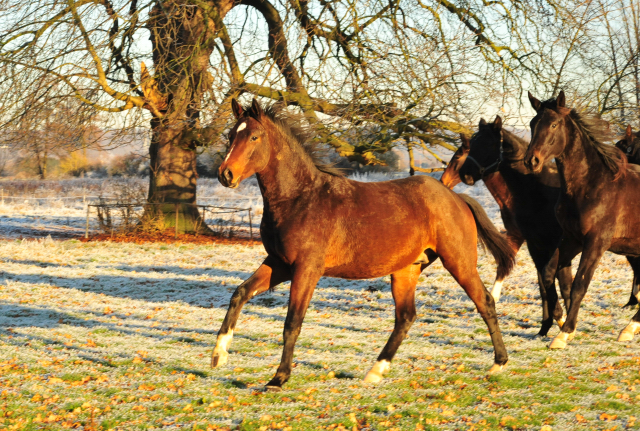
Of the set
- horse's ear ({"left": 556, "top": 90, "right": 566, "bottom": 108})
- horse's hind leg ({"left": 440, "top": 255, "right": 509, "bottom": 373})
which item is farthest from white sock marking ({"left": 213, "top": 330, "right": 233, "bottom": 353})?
horse's ear ({"left": 556, "top": 90, "right": 566, "bottom": 108})

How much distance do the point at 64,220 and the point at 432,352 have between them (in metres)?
24.3

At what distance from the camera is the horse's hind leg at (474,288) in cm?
571

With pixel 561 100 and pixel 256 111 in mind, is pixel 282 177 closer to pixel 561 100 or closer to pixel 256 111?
pixel 256 111

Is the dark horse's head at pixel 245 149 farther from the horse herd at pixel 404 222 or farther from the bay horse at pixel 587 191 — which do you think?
the bay horse at pixel 587 191

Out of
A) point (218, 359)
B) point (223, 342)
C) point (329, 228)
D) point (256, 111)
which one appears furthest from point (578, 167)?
point (218, 359)

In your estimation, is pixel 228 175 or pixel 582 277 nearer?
pixel 228 175

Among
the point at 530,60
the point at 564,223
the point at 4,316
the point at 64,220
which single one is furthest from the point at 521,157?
the point at 64,220

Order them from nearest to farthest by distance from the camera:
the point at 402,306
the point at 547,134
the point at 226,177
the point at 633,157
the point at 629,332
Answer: the point at 226,177 → the point at 402,306 → the point at 547,134 → the point at 629,332 → the point at 633,157

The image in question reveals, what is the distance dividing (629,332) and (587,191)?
1.77 m

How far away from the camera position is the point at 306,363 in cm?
608

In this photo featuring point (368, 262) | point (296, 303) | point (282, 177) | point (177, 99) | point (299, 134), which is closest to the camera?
point (296, 303)

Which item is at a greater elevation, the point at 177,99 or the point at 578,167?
the point at 177,99

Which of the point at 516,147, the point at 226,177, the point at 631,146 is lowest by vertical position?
the point at 226,177

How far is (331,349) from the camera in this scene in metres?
6.78
